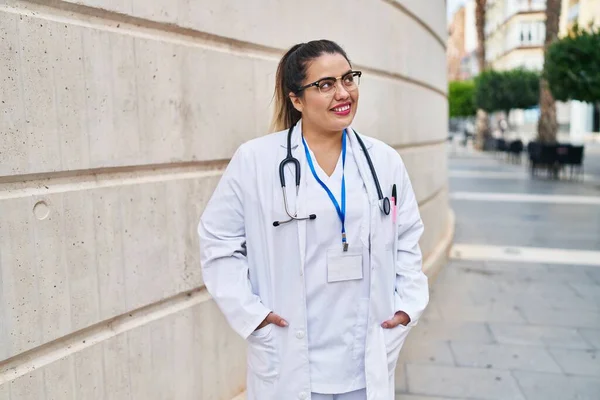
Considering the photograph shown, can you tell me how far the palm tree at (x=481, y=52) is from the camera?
31.7 meters

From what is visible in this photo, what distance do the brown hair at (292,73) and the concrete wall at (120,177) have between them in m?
0.75

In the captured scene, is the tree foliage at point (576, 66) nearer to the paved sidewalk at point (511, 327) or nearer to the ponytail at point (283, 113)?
the paved sidewalk at point (511, 327)

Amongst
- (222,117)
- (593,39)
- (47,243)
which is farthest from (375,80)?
(593,39)

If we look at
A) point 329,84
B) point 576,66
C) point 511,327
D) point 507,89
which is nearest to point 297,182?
point 329,84

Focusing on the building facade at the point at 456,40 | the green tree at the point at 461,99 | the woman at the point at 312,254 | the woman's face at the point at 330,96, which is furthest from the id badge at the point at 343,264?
the building facade at the point at 456,40

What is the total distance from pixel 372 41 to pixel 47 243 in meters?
3.53

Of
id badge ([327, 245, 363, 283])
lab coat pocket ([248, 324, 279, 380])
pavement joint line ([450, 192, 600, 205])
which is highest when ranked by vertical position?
id badge ([327, 245, 363, 283])

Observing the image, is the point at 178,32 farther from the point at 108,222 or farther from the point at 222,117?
the point at 108,222

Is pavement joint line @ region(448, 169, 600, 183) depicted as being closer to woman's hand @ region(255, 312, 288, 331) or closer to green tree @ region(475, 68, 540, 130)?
green tree @ region(475, 68, 540, 130)

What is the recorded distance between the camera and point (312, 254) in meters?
2.10

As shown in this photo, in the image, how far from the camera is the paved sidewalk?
13.4 feet

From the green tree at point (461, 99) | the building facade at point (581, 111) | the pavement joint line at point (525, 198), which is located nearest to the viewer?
the pavement joint line at point (525, 198)

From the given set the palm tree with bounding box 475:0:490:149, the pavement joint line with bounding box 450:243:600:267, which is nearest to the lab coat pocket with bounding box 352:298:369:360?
the pavement joint line with bounding box 450:243:600:267

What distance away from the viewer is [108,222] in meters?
2.61
